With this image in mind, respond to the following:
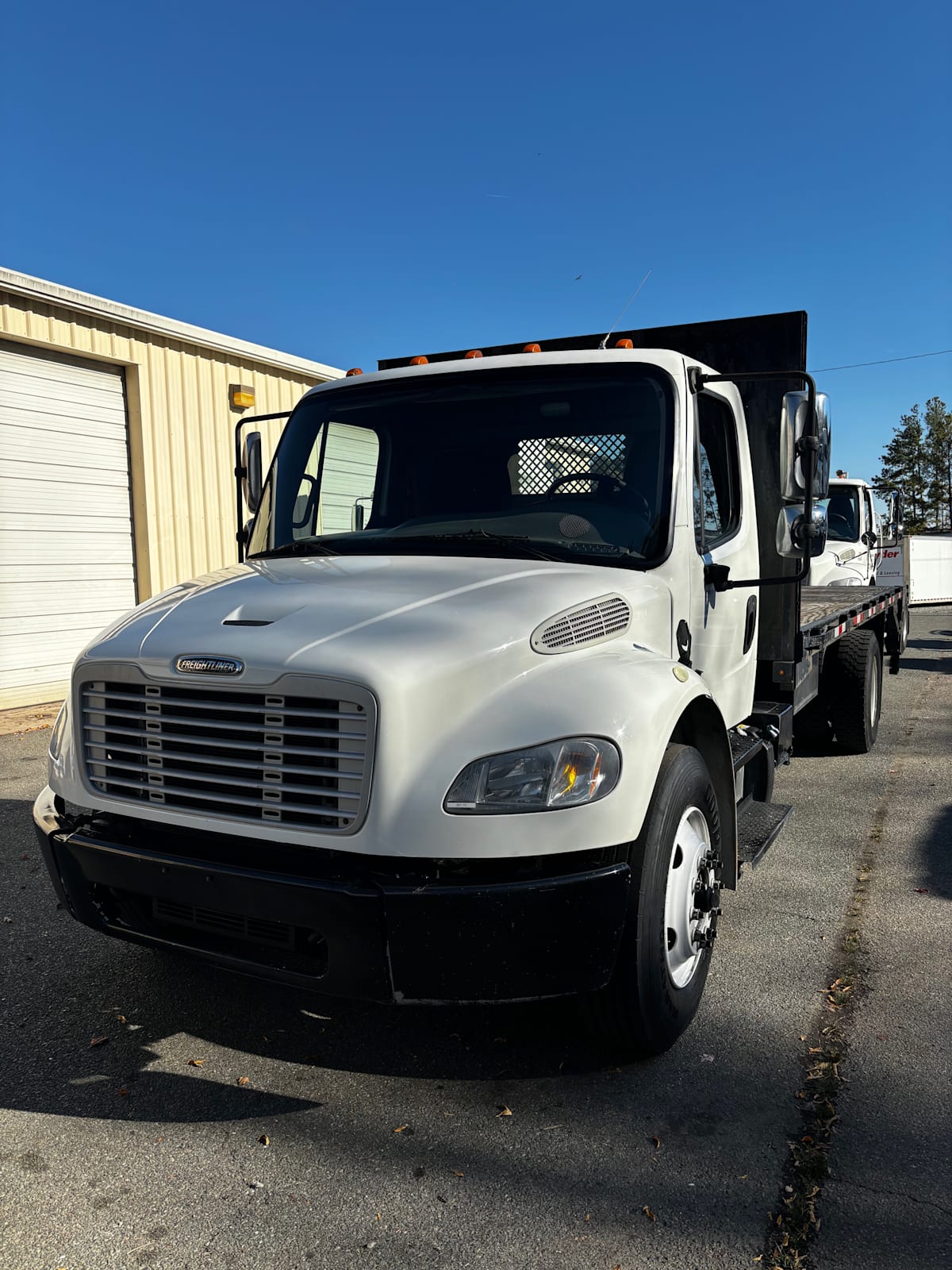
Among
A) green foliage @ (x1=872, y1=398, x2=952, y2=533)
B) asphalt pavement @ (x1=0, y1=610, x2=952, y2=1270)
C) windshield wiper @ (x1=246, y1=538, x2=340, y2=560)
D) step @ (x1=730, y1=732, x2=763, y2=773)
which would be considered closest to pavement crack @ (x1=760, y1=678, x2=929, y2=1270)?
asphalt pavement @ (x1=0, y1=610, x2=952, y2=1270)

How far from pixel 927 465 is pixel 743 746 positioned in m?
74.4

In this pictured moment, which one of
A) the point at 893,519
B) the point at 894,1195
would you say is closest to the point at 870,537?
the point at 893,519

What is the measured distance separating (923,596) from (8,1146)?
27.9 meters

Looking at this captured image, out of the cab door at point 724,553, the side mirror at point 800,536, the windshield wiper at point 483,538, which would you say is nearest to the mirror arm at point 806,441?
the side mirror at point 800,536

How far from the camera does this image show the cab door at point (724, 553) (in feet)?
12.5

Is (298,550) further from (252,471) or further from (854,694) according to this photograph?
(854,694)

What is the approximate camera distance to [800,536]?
13.0ft

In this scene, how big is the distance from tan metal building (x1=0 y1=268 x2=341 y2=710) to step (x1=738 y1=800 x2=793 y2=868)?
7.57m

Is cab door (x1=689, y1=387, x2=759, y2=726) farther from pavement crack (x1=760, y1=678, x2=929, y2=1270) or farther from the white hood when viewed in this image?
pavement crack (x1=760, y1=678, x2=929, y2=1270)

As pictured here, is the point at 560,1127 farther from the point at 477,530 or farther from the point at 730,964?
the point at 477,530

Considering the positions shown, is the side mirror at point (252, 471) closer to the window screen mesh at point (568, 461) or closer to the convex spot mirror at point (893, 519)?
the window screen mesh at point (568, 461)

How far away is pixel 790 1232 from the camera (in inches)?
91.7

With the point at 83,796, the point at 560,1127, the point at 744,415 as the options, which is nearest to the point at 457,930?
the point at 560,1127

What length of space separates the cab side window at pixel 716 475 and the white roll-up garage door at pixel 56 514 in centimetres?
756
